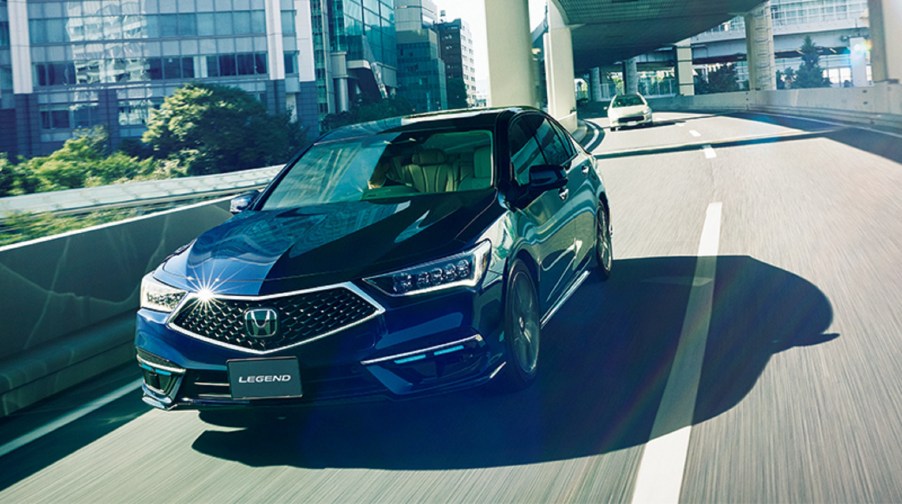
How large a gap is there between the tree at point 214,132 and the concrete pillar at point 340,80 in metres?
33.8

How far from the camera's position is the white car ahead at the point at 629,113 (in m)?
38.0

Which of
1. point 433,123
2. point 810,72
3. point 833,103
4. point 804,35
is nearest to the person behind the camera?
point 433,123

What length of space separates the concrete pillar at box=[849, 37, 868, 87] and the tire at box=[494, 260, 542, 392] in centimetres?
11580

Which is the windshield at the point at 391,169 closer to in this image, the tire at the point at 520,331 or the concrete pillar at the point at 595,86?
the tire at the point at 520,331

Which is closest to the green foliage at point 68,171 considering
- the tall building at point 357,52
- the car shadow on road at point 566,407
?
the car shadow on road at point 566,407

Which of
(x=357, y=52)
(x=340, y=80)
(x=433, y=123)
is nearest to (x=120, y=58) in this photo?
(x=340, y=80)

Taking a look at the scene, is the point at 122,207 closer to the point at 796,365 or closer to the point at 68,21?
the point at 796,365

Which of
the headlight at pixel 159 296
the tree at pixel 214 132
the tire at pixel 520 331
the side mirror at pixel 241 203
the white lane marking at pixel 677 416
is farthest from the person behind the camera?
the tree at pixel 214 132

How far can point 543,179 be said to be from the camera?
5602 millimetres

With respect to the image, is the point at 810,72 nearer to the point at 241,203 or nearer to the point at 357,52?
the point at 357,52

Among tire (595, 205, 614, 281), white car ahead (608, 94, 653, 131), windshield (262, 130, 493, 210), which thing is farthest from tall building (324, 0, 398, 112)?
windshield (262, 130, 493, 210)

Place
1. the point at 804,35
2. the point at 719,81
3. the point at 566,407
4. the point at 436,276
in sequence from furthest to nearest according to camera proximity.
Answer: the point at 719,81 → the point at 804,35 → the point at 566,407 → the point at 436,276

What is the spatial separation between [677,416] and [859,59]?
124 m

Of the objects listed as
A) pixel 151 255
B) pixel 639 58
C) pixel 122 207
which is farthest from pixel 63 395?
pixel 639 58
